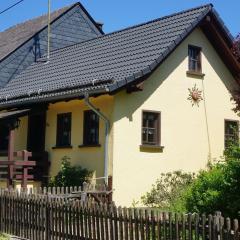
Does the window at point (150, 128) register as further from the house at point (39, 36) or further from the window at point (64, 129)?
the house at point (39, 36)

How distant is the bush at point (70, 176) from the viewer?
627 inches

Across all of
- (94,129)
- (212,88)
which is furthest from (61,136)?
(212,88)

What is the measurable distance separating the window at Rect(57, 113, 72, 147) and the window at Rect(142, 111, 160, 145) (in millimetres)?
2696

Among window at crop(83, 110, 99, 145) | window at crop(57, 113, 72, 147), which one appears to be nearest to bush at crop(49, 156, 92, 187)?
window at crop(83, 110, 99, 145)

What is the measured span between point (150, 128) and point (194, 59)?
3.63m

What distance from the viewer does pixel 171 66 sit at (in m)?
17.3

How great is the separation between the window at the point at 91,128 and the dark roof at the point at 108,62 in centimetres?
102

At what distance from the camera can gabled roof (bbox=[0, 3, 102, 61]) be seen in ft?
82.5

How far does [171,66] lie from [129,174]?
13.6 feet

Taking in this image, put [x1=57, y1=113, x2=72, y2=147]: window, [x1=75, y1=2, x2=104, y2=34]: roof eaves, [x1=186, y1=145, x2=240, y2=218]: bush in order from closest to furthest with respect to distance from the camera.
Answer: [x1=186, y1=145, x2=240, y2=218]: bush → [x1=57, y1=113, x2=72, y2=147]: window → [x1=75, y1=2, x2=104, y2=34]: roof eaves

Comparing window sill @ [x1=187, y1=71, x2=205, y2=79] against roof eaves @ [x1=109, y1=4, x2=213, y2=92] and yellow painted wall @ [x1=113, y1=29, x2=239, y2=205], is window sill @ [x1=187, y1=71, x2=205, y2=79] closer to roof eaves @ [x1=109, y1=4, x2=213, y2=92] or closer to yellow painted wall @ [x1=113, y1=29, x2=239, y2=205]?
yellow painted wall @ [x1=113, y1=29, x2=239, y2=205]

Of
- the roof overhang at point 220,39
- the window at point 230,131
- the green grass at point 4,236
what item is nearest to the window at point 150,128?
the window at point 230,131

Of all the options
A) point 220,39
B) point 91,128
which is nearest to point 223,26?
point 220,39

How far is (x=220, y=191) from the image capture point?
10445 millimetres
